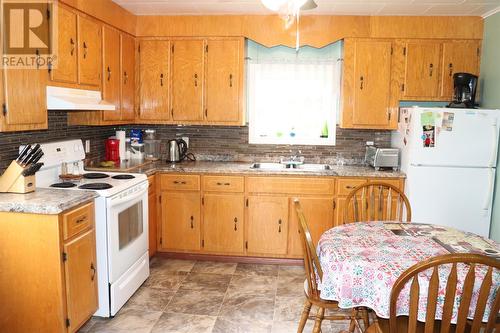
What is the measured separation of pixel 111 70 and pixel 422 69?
2.84 meters

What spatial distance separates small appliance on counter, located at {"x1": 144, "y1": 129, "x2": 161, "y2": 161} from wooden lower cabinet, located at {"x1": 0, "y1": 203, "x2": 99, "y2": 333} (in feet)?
6.77

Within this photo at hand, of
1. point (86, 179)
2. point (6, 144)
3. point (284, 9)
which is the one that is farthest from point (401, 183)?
point (6, 144)

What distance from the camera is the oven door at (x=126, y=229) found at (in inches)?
112

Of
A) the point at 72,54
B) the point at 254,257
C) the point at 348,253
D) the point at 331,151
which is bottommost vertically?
the point at 254,257

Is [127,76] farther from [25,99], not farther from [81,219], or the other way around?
[81,219]

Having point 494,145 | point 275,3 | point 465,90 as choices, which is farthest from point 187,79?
point 494,145

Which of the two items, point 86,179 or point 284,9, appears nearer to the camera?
point 284,9

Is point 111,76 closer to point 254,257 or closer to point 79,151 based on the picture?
point 79,151

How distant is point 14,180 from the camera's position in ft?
8.41

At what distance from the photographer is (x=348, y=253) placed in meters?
2.08

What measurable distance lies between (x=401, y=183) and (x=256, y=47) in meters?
1.96

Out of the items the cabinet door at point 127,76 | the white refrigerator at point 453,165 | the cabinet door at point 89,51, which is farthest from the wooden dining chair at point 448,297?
the cabinet door at point 127,76

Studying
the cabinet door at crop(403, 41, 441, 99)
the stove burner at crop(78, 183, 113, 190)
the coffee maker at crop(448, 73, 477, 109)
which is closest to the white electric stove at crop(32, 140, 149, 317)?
the stove burner at crop(78, 183, 113, 190)

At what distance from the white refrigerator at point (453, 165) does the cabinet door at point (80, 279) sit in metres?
2.62
